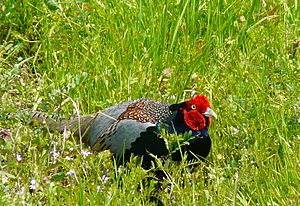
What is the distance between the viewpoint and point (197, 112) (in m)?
4.77

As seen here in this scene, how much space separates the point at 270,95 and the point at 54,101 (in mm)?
1224

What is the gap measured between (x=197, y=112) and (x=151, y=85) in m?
0.57

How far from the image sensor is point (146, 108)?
4.88m

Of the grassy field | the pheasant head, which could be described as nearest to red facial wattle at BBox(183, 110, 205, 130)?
the pheasant head

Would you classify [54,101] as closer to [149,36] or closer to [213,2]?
[149,36]

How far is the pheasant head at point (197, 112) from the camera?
15.6ft

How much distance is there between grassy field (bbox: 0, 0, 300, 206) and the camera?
4016 mm

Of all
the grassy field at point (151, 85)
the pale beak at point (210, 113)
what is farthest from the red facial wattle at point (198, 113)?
the grassy field at point (151, 85)

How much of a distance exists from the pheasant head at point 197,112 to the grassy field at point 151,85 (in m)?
0.13

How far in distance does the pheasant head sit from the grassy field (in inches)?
5.3

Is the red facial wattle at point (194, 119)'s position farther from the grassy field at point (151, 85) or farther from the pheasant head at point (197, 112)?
the grassy field at point (151, 85)

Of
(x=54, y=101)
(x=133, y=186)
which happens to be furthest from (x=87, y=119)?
(x=133, y=186)

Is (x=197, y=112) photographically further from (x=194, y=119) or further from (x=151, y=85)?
(x=151, y=85)

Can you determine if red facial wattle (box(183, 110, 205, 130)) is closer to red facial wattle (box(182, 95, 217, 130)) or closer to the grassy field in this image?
red facial wattle (box(182, 95, 217, 130))
